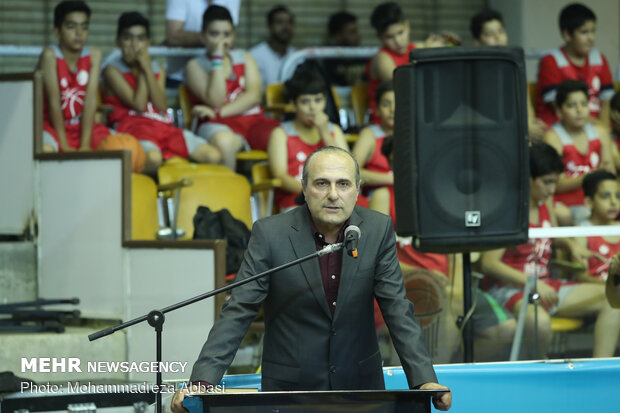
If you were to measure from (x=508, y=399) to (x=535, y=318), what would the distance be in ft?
2.13

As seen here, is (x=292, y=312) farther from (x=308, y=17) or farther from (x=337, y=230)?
(x=308, y=17)

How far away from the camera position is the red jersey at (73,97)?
605 cm

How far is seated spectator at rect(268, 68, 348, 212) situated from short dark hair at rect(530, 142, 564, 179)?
1.17 meters

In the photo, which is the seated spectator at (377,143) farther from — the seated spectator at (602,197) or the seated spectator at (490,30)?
the seated spectator at (602,197)

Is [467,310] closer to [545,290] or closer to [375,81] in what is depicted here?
[545,290]

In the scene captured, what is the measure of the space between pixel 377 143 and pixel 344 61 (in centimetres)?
150

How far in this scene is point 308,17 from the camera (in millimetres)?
8859

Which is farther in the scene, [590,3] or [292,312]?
[590,3]

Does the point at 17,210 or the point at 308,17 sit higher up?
the point at 308,17

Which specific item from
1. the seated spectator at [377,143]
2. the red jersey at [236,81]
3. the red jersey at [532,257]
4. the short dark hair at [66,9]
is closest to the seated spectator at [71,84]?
the short dark hair at [66,9]

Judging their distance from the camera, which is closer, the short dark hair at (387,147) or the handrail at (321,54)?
the short dark hair at (387,147)

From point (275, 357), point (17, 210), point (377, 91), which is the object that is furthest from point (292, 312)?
point (377, 91)

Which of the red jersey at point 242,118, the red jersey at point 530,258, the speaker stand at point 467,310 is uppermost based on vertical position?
the red jersey at point 242,118

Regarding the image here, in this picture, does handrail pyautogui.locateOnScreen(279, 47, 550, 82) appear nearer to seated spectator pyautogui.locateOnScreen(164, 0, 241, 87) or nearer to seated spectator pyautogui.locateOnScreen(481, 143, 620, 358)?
seated spectator pyautogui.locateOnScreen(164, 0, 241, 87)
